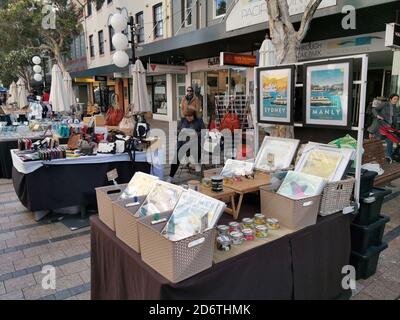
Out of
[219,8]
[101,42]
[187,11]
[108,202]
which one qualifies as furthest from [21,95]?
[101,42]

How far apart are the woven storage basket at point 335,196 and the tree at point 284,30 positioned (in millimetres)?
2631

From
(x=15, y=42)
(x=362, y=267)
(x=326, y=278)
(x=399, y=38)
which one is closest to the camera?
(x=326, y=278)

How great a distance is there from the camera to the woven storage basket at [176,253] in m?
1.51

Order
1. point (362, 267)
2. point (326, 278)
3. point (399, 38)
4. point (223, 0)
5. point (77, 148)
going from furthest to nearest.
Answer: point (223, 0)
point (399, 38)
point (77, 148)
point (362, 267)
point (326, 278)

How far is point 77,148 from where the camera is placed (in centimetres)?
483

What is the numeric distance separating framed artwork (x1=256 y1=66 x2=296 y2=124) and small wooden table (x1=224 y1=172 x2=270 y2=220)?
0.67 m

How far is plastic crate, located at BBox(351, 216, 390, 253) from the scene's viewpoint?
2732 mm

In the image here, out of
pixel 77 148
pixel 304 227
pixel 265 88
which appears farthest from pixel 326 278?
pixel 77 148

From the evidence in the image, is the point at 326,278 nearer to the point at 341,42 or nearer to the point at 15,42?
the point at 341,42

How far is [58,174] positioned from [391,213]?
4.65 m

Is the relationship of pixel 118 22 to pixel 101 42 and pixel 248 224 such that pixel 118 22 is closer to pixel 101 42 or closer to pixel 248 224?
pixel 248 224

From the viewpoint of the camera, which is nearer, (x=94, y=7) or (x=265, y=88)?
(x=265, y=88)

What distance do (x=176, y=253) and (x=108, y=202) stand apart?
2.75 ft

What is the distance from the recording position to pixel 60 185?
4.38 m
